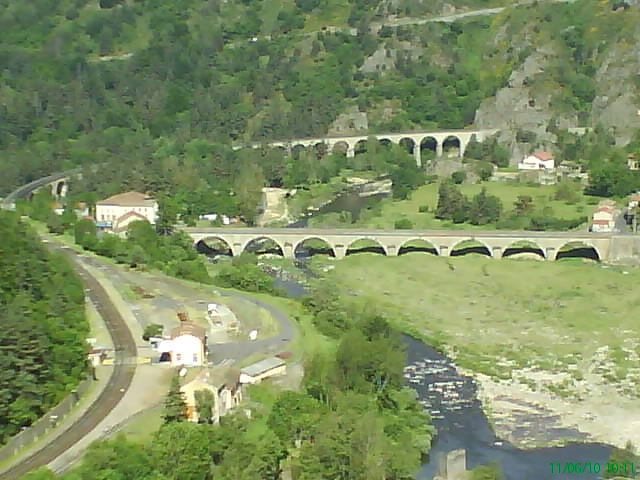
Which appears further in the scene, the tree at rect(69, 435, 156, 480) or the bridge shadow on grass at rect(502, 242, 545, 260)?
the bridge shadow on grass at rect(502, 242, 545, 260)

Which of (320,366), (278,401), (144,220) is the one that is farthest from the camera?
(144,220)

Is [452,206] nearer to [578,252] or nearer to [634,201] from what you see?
[634,201]

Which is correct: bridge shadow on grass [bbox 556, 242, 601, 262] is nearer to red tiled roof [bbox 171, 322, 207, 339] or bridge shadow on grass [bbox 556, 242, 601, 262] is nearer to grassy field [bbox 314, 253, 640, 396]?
grassy field [bbox 314, 253, 640, 396]

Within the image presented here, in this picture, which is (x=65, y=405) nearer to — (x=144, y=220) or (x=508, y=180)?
(x=144, y=220)

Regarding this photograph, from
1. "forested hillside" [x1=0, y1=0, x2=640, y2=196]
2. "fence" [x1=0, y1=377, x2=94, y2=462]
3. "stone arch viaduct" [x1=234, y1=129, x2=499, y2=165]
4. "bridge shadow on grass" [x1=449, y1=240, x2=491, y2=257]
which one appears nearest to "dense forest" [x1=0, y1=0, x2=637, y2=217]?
"forested hillside" [x1=0, y1=0, x2=640, y2=196]

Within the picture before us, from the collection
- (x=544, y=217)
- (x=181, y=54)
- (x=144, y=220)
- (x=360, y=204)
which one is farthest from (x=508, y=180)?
(x=181, y=54)

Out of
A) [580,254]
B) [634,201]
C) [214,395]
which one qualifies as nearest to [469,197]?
[634,201]

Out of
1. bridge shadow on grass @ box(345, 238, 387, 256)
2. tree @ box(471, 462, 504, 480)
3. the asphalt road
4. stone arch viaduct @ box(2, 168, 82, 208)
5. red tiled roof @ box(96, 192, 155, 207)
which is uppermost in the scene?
stone arch viaduct @ box(2, 168, 82, 208)
